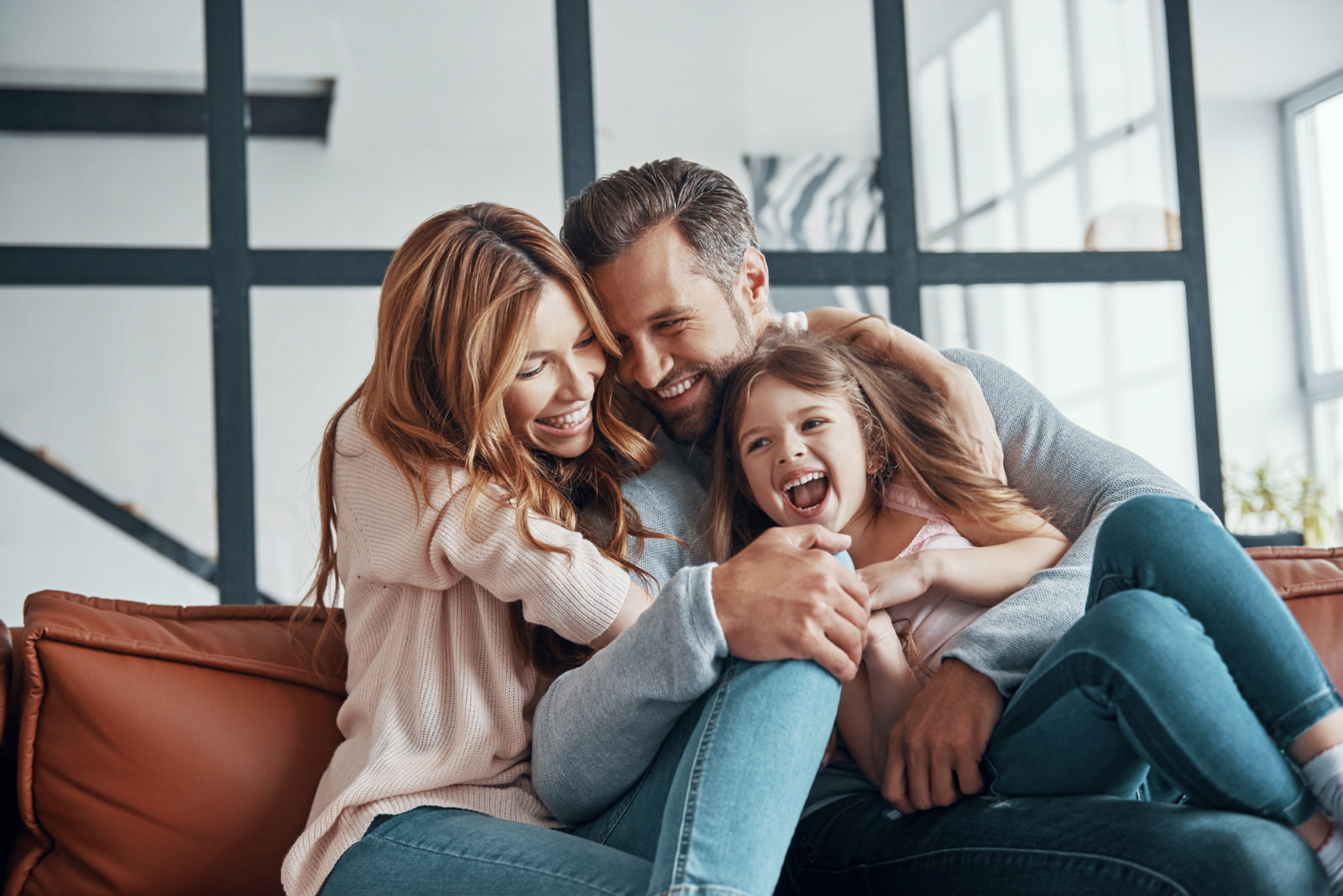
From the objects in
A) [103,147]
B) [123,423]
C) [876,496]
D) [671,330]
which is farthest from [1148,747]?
[103,147]

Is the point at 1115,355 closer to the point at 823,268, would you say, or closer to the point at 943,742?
the point at 823,268

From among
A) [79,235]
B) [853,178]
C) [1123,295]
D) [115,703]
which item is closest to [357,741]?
[115,703]

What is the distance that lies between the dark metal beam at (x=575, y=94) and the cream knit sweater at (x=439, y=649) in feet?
6.53

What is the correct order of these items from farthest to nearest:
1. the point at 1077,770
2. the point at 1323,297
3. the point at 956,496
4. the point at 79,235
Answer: the point at 1323,297
the point at 79,235
the point at 956,496
the point at 1077,770

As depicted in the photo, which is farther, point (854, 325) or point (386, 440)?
point (854, 325)

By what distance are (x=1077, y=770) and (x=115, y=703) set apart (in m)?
1.10

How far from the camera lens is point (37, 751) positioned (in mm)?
1209

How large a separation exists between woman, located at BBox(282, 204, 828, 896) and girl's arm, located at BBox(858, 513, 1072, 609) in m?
0.29

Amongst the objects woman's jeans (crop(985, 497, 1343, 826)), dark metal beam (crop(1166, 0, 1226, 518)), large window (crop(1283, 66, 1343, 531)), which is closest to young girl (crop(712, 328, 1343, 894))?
woman's jeans (crop(985, 497, 1343, 826))

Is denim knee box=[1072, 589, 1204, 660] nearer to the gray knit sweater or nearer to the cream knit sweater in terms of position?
the gray knit sweater

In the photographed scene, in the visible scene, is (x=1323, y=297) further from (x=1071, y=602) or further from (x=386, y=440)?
(x=386, y=440)

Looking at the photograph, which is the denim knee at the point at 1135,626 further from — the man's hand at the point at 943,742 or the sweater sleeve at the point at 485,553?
the sweater sleeve at the point at 485,553

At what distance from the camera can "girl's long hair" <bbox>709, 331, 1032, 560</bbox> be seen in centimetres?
142

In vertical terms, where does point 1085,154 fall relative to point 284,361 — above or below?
above
